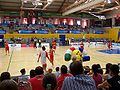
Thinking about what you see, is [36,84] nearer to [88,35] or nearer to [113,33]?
[88,35]

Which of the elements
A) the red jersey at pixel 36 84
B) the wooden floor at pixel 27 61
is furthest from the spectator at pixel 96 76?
the wooden floor at pixel 27 61

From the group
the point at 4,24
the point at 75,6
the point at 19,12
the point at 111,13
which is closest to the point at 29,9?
the point at 19,12

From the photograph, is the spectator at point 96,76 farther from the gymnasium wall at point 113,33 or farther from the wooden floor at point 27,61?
the gymnasium wall at point 113,33

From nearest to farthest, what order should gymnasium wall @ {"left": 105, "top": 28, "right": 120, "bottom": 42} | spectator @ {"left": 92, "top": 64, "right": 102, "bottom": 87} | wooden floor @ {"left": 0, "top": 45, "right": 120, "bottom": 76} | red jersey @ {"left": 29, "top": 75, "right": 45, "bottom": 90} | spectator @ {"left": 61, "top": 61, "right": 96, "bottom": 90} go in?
1. spectator @ {"left": 61, "top": 61, "right": 96, "bottom": 90}
2. red jersey @ {"left": 29, "top": 75, "right": 45, "bottom": 90}
3. spectator @ {"left": 92, "top": 64, "right": 102, "bottom": 87}
4. wooden floor @ {"left": 0, "top": 45, "right": 120, "bottom": 76}
5. gymnasium wall @ {"left": 105, "top": 28, "right": 120, "bottom": 42}

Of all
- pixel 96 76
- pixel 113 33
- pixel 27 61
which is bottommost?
pixel 27 61

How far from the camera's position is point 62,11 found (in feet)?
129

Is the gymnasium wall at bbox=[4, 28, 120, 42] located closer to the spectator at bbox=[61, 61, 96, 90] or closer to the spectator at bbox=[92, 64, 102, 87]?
the spectator at bbox=[92, 64, 102, 87]

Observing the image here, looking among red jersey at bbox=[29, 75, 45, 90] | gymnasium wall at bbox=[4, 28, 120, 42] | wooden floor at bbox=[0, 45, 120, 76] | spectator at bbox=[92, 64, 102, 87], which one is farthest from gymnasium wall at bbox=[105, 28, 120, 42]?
red jersey at bbox=[29, 75, 45, 90]

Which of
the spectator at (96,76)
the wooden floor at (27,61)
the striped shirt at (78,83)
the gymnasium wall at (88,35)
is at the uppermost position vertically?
the striped shirt at (78,83)

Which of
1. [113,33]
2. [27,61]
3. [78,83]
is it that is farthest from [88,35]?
[78,83]

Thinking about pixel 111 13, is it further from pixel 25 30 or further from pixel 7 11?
pixel 7 11

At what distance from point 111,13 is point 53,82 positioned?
38302mm

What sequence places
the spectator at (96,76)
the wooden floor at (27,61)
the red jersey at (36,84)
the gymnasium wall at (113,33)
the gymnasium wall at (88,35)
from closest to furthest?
the red jersey at (36,84)
the spectator at (96,76)
the wooden floor at (27,61)
the gymnasium wall at (88,35)
the gymnasium wall at (113,33)

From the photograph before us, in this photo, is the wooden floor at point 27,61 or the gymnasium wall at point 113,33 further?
the gymnasium wall at point 113,33
